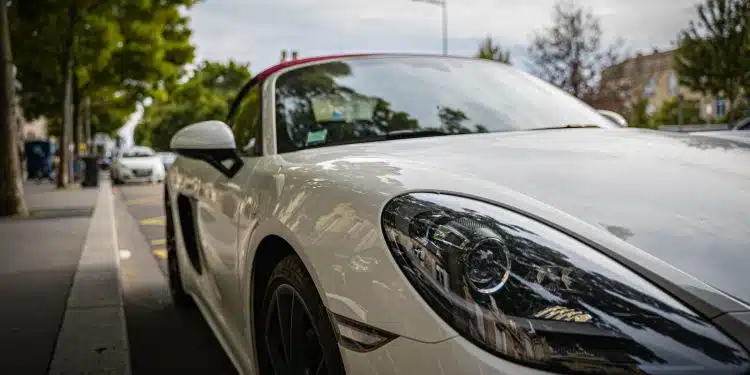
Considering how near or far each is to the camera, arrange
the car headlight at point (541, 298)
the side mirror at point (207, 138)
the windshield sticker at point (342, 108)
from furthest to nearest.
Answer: the windshield sticker at point (342, 108), the side mirror at point (207, 138), the car headlight at point (541, 298)

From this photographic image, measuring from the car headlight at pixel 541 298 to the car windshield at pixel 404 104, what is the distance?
1.29 metres

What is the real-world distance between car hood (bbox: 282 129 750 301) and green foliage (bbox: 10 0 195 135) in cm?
1706

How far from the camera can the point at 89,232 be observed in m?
9.13

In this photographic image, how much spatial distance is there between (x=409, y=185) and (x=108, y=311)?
3.13 metres

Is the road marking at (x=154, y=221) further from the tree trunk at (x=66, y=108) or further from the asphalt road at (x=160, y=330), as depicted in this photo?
the tree trunk at (x=66, y=108)

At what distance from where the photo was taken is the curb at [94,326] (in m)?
3.35

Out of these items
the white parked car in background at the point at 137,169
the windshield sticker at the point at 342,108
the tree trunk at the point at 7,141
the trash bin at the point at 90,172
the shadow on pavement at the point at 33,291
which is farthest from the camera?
the white parked car in background at the point at 137,169

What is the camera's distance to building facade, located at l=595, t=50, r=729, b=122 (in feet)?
110

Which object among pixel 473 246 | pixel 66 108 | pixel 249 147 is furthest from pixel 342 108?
pixel 66 108

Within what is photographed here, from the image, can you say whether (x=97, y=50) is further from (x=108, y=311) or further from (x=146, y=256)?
(x=108, y=311)

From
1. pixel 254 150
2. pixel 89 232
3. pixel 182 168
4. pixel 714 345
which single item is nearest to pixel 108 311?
pixel 182 168

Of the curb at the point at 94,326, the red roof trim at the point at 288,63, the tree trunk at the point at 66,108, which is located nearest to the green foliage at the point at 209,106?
the tree trunk at the point at 66,108

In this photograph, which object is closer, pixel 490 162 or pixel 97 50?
pixel 490 162

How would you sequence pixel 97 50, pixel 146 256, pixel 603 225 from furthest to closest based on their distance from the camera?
pixel 97 50 → pixel 146 256 → pixel 603 225
